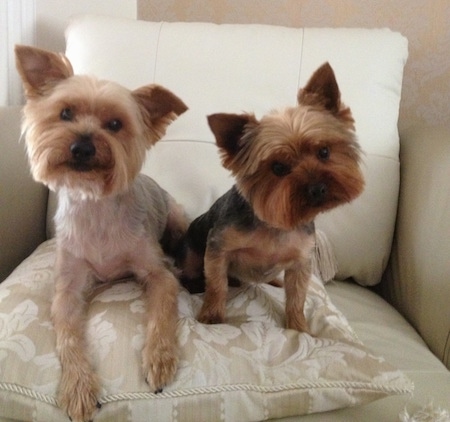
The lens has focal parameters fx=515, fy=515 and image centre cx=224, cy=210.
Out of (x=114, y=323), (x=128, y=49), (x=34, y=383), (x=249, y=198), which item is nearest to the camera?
(x=34, y=383)

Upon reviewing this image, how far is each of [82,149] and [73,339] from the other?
1.42 feet

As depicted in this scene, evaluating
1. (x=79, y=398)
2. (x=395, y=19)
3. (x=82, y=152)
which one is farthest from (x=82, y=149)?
(x=395, y=19)

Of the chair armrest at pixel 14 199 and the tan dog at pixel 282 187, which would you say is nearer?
the tan dog at pixel 282 187

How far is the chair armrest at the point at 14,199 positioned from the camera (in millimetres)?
1531

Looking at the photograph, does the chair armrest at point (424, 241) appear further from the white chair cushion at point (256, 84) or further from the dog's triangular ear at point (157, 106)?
the dog's triangular ear at point (157, 106)

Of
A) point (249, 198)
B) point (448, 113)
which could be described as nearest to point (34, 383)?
point (249, 198)

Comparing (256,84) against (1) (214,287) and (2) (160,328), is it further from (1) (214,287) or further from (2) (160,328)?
(2) (160,328)

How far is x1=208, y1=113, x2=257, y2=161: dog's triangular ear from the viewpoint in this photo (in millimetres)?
1240

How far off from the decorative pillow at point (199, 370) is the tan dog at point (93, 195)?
3cm

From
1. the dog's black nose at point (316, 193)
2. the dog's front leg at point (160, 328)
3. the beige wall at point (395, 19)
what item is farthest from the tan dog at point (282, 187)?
the beige wall at point (395, 19)

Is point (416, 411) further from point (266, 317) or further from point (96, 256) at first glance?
point (96, 256)

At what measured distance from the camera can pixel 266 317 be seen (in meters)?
1.39

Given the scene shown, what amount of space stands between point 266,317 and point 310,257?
20 centimetres

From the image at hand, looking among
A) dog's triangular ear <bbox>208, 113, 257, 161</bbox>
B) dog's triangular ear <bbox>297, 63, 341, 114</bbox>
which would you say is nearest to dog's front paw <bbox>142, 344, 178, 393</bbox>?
dog's triangular ear <bbox>208, 113, 257, 161</bbox>
